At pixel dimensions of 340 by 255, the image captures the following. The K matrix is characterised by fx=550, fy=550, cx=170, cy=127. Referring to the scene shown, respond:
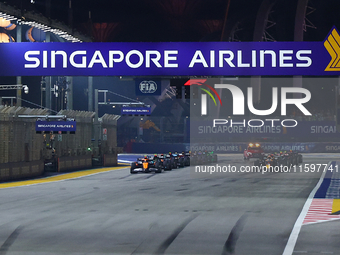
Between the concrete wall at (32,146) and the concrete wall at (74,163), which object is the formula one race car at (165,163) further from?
the concrete wall at (32,146)

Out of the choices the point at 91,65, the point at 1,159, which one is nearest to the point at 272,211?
the point at 91,65

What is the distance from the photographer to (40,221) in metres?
14.2

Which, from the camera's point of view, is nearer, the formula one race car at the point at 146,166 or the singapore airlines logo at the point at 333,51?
the singapore airlines logo at the point at 333,51

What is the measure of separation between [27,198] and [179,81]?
747cm

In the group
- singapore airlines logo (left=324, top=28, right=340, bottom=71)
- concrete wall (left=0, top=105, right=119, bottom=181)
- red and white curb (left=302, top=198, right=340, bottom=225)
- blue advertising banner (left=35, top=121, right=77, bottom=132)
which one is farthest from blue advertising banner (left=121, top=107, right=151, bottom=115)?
red and white curb (left=302, top=198, right=340, bottom=225)

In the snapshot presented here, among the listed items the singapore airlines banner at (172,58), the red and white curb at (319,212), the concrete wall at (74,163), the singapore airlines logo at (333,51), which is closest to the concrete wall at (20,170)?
the concrete wall at (74,163)

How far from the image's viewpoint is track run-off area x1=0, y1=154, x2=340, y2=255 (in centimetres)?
1085

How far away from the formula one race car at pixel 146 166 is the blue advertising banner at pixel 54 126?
478cm

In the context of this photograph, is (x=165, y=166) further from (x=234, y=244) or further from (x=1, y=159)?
(x=234, y=244)

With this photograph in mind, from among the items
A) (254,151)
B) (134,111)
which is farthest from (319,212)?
(254,151)

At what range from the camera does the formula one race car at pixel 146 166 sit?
34.2 m

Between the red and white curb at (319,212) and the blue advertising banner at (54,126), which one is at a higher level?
the blue advertising banner at (54,126)

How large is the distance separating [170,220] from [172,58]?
7243mm

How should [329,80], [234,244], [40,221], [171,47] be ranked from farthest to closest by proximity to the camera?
[329,80] → [171,47] → [40,221] → [234,244]
